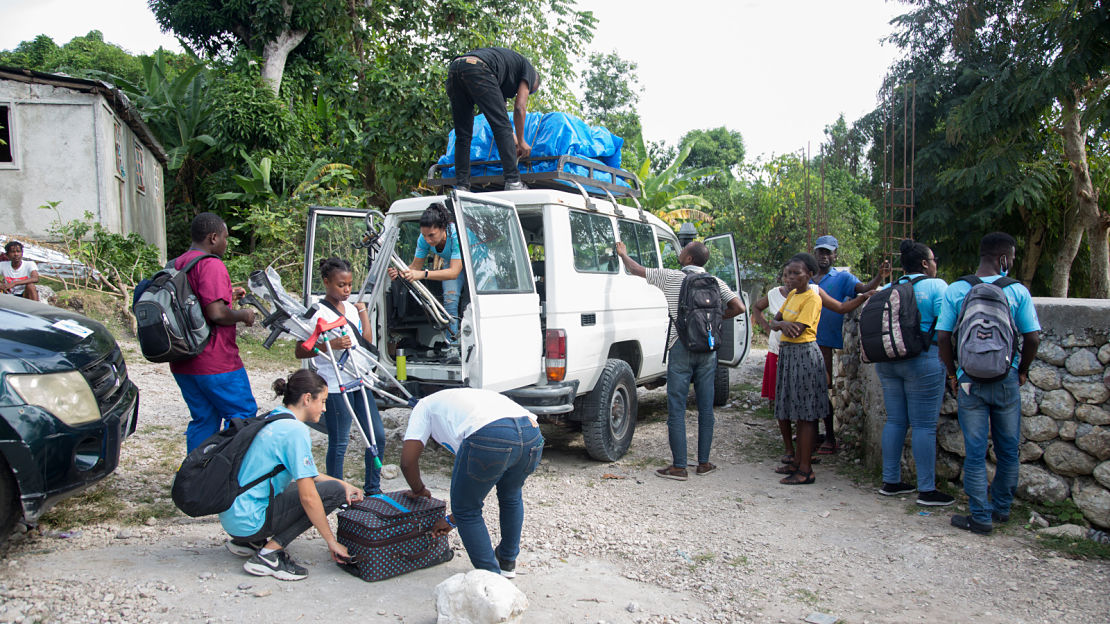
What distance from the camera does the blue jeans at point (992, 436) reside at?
171 inches

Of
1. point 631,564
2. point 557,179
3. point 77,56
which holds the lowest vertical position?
point 631,564

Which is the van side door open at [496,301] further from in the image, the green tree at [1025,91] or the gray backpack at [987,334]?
the green tree at [1025,91]

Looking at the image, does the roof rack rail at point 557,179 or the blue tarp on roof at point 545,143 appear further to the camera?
the blue tarp on roof at point 545,143

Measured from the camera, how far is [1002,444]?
4414 mm

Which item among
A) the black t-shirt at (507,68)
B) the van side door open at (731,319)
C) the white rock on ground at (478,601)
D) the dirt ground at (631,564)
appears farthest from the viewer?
the van side door open at (731,319)

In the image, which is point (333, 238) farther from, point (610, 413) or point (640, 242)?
point (640, 242)

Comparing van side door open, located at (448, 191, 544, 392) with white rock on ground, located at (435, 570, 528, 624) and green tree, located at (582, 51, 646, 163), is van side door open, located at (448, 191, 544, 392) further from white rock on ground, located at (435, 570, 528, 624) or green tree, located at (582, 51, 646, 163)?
green tree, located at (582, 51, 646, 163)

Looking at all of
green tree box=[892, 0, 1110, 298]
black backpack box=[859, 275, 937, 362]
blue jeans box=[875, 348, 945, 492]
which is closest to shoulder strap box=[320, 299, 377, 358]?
black backpack box=[859, 275, 937, 362]

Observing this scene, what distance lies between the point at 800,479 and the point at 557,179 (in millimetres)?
2981

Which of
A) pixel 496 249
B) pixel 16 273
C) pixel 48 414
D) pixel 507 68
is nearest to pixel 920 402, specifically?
pixel 496 249

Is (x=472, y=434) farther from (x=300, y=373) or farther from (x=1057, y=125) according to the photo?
(x=1057, y=125)

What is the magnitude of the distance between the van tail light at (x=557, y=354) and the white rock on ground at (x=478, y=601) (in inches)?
91.8

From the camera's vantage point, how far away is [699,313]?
5441 mm

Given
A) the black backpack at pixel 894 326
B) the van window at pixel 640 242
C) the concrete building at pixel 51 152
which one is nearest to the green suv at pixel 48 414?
the van window at pixel 640 242
